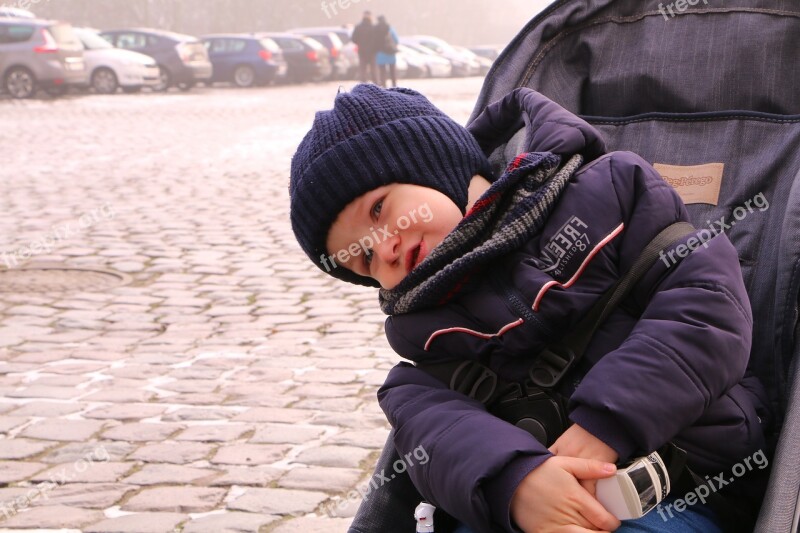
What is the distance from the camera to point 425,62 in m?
34.2

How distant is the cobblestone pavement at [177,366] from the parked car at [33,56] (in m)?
11.6

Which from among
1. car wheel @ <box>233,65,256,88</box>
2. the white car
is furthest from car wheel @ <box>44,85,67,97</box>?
car wheel @ <box>233,65,256,88</box>

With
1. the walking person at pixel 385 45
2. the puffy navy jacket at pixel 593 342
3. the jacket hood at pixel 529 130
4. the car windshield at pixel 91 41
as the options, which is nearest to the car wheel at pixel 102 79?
the car windshield at pixel 91 41

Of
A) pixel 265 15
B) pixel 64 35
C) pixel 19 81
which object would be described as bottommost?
pixel 265 15

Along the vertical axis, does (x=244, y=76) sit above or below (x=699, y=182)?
below

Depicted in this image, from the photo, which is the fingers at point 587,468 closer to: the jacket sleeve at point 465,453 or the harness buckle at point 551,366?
the jacket sleeve at point 465,453

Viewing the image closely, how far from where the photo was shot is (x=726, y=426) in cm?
203

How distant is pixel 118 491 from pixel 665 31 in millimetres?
2417

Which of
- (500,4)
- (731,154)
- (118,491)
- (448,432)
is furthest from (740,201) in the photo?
(500,4)

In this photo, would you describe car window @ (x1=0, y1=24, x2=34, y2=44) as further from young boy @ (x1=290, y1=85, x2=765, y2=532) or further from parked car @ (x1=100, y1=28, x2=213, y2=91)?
young boy @ (x1=290, y1=85, x2=765, y2=532)

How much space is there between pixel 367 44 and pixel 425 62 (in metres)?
9.74

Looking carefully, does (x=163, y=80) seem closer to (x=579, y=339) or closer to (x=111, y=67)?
(x=111, y=67)

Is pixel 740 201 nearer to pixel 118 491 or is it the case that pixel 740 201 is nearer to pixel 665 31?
pixel 665 31

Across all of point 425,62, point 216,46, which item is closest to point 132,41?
point 216,46
